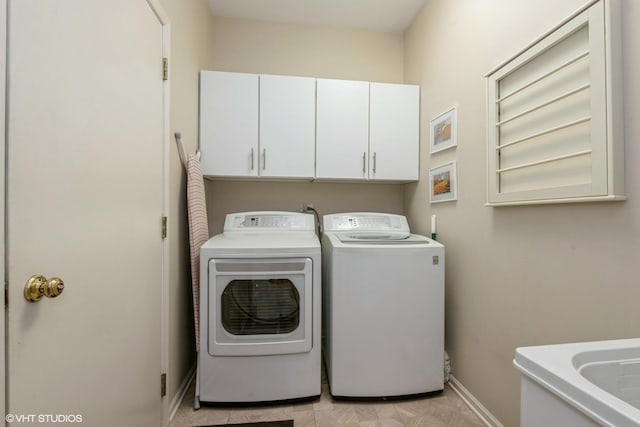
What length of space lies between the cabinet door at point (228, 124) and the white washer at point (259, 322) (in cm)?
71

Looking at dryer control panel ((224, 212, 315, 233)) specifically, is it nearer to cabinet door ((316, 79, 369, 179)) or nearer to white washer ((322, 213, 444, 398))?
cabinet door ((316, 79, 369, 179))

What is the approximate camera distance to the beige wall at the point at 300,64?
2.53 m

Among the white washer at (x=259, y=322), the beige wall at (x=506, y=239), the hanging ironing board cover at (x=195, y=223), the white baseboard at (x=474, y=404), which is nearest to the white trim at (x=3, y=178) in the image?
the white washer at (x=259, y=322)

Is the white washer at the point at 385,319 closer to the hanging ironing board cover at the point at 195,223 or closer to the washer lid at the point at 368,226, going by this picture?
the washer lid at the point at 368,226

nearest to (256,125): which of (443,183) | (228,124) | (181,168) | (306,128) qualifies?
(228,124)

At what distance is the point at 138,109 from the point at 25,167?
0.64 m

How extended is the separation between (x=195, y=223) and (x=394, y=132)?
167 cm

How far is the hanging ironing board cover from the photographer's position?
179 cm

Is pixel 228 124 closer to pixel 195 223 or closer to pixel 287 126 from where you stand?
pixel 287 126

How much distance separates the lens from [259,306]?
68.7 inches

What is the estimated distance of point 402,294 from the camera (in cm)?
175

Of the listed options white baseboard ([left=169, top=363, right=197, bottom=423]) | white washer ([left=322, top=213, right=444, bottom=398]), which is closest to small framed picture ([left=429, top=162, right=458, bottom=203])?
white washer ([left=322, top=213, right=444, bottom=398])

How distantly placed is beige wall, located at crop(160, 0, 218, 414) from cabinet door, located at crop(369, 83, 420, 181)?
4.39ft

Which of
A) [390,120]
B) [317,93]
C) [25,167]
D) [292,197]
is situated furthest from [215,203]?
[25,167]
